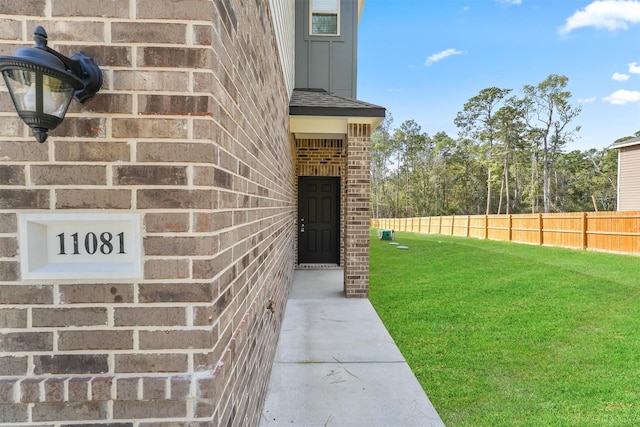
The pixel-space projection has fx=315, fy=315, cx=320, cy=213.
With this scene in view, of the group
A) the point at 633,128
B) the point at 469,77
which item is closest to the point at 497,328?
the point at 469,77

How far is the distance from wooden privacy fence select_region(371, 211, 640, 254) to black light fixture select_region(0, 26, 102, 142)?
14.9 meters

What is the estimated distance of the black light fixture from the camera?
0.94 metres

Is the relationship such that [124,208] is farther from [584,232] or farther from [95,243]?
[584,232]

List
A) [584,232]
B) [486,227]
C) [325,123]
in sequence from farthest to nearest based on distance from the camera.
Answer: [486,227]
[584,232]
[325,123]

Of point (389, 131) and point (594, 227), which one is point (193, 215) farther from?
point (389, 131)

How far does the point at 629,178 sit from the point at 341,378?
21286mm

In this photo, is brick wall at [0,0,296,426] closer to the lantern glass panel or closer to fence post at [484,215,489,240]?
the lantern glass panel

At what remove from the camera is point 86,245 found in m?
1.20

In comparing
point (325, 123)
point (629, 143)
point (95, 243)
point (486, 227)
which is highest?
point (629, 143)

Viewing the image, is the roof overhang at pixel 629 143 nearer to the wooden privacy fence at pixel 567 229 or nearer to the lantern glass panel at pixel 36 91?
the wooden privacy fence at pixel 567 229

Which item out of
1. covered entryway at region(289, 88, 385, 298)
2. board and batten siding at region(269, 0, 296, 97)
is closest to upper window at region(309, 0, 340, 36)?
covered entryway at region(289, 88, 385, 298)

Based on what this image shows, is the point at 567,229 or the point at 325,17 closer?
the point at 325,17

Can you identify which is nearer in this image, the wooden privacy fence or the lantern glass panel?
the lantern glass panel

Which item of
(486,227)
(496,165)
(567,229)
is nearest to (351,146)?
(567,229)
